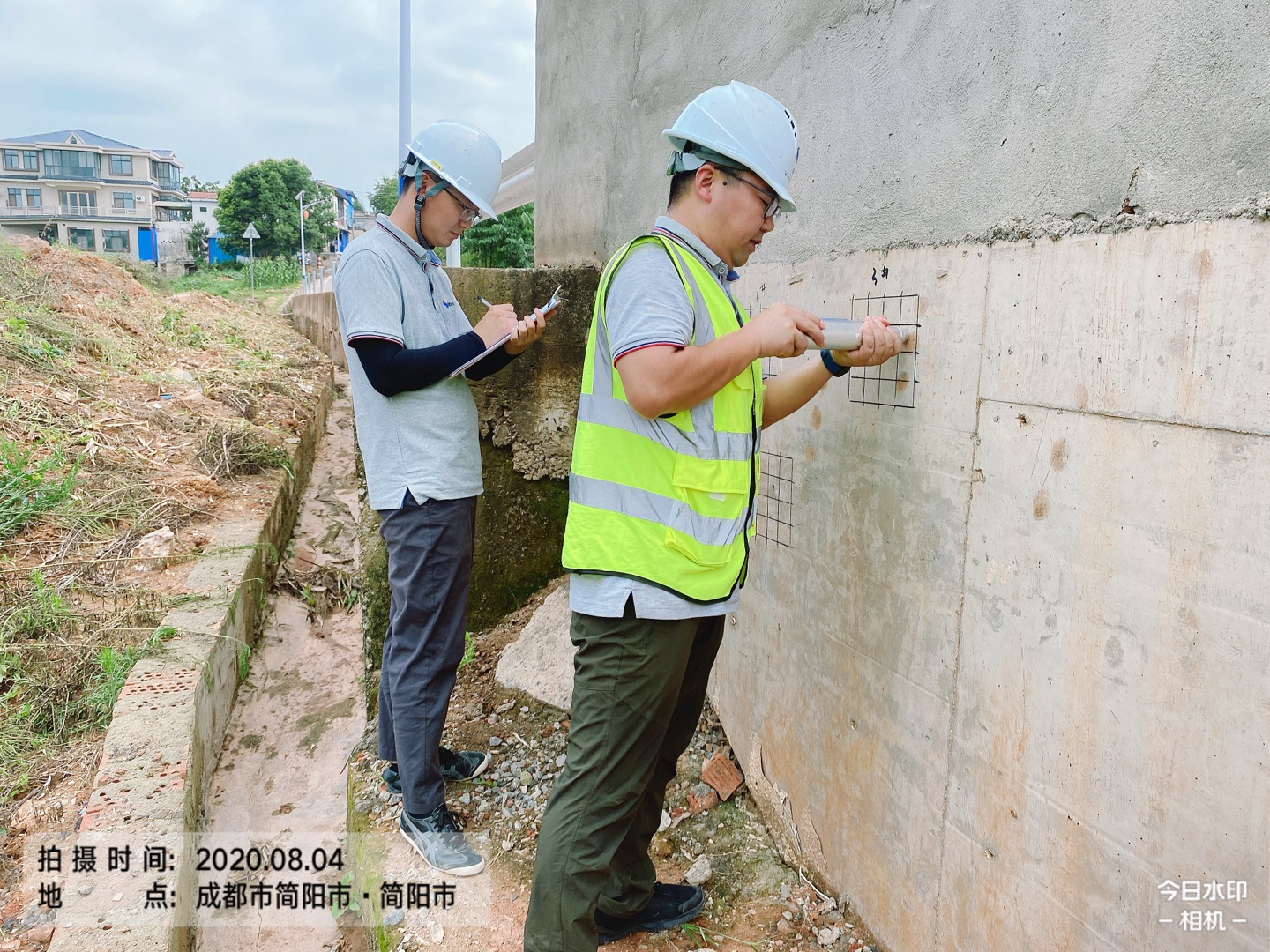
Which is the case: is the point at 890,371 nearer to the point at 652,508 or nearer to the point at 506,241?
the point at 652,508

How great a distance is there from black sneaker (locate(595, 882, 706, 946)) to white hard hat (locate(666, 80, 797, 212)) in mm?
1896

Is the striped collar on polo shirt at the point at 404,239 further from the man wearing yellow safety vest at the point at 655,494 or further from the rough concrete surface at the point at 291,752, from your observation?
the rough concrete surface at the point at 291,752

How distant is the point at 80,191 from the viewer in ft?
187

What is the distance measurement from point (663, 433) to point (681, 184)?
59cm

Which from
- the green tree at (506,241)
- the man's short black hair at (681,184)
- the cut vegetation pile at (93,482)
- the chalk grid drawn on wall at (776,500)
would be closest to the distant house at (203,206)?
the green tree at (506,241)

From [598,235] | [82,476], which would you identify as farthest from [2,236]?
[598,235]

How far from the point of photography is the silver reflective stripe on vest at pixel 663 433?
1.81 metres

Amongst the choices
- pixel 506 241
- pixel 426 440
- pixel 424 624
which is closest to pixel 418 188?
pixel 426 440

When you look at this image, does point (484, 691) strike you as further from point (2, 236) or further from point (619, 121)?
point (2, 236)

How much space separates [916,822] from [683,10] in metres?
2.98

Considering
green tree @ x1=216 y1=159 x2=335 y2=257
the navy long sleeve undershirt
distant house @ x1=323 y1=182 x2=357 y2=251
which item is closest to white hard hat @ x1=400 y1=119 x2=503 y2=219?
the navy long sleeve undershirt

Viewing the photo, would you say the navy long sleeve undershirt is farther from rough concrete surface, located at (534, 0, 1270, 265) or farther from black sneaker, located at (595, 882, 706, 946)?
black sneaker, located at (595, 882, 706, 946)

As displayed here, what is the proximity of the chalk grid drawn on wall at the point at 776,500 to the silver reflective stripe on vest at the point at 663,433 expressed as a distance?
0.69 metres

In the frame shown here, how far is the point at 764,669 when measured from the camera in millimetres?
2725
